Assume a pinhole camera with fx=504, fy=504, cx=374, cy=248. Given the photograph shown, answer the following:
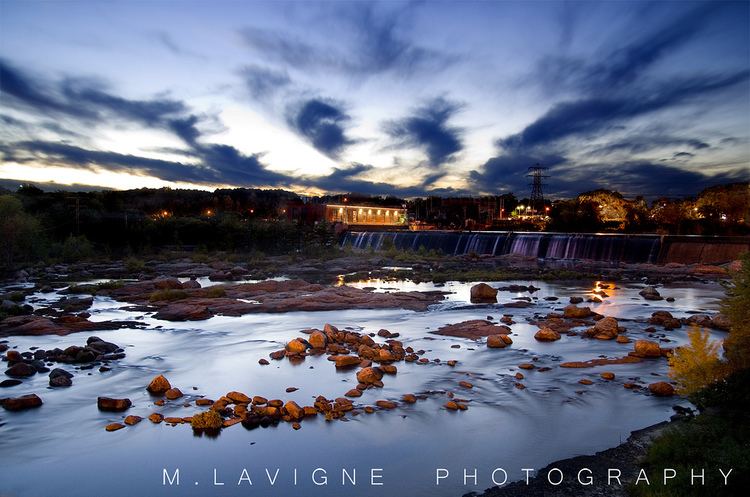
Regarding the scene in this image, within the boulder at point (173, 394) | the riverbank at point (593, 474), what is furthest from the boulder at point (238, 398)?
the riverbank at point (593, 474)

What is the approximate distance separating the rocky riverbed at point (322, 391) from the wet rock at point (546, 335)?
0.23 feet

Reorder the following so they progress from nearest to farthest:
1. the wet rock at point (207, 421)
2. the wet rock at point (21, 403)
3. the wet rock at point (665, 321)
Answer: the wet rock at point (207, 421) < the wet rock at point (21, 403) < the wet rock at point (665, 321)

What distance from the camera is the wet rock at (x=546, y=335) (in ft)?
48.6

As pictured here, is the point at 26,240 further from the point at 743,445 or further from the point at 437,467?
the point at 743,445

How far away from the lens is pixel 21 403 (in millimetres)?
9602

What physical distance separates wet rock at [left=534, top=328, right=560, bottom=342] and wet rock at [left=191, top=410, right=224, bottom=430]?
9.75 metres

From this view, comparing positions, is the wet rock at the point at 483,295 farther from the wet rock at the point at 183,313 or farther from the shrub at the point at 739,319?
the shrub at the point at 739,319

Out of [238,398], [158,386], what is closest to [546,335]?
[238,398]

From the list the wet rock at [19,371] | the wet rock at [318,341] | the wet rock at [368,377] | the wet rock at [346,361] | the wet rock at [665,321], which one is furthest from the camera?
the wet rock at [665,321]

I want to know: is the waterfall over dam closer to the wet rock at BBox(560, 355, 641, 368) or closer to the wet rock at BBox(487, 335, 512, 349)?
the wet rock at BBox(560, 355, 641, 368)

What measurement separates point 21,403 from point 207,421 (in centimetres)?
405

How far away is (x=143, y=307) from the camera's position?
21.1 meters

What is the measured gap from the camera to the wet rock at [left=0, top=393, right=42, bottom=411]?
9570 mm

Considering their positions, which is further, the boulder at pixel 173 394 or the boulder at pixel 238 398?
the boulder at pixel 173 394
